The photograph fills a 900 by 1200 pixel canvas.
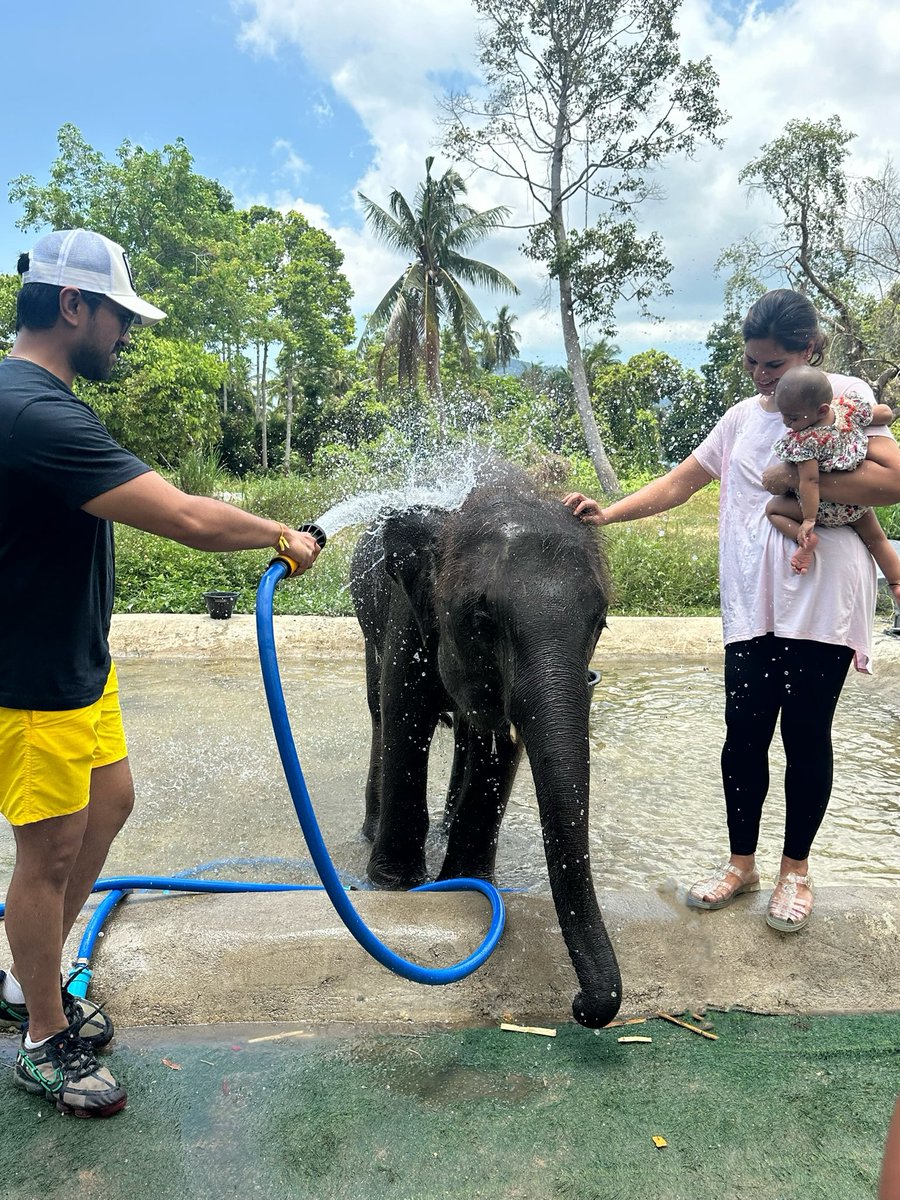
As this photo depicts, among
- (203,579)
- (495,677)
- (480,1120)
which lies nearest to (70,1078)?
(480,1120)

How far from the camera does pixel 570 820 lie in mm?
2266

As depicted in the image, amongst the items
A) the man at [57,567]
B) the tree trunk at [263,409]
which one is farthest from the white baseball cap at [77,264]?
the tree trunk at [263,409]

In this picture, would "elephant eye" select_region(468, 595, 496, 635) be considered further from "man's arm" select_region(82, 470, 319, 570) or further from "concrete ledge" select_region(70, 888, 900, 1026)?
"concrete ledge" select_region(70, 888, 900, 1026)

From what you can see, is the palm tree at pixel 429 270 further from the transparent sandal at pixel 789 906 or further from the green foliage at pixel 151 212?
the transparent sandal at pixel 789 906

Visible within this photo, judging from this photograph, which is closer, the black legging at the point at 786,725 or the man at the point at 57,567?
the man at the point at 57,567

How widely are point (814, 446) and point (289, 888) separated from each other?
2.40 m

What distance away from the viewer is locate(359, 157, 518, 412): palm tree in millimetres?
31156

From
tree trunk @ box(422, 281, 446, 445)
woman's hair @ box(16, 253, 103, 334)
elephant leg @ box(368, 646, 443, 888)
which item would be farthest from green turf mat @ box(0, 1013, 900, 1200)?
tree trunk @ box(422, 281, 446, 445)

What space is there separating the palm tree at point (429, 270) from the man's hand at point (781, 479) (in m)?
28.8

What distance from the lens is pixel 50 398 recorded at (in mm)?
2055

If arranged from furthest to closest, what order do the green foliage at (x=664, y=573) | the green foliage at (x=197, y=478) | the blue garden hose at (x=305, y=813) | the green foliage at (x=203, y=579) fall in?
the green foliage at (x=197, y=478) → the green foliage at (x=664, y=573) → the green foliage at (x=203, y=579) → the blue garden hose at (x=305, y=813)

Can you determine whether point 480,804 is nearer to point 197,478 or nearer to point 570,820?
point 570,820

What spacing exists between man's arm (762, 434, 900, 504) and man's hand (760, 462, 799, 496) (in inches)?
0.4

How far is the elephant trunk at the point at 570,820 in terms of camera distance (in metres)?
2.28
